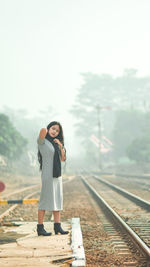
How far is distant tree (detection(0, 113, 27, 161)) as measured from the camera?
34.2m

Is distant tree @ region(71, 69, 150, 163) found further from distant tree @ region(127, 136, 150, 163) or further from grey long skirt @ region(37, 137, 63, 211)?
grey long skirt @ region(37, 137, 63, 211)

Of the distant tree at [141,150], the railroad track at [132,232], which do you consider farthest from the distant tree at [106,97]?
the railroad track at [132,232]

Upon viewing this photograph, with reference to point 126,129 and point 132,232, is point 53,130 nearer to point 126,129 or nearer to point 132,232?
point 132,232

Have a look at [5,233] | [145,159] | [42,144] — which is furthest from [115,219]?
[145,159]

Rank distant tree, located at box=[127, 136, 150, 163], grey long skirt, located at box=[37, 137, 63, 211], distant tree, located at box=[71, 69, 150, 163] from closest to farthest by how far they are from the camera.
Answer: grey long skirt, located at box=[37, 137, 63, 211] → distant tree, located at box=[127, 136, 150, 163] → distant tree, located at box=[71, 69, 150, 163]

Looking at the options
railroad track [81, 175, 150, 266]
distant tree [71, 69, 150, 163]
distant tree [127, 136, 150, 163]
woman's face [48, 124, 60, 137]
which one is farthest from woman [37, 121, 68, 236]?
distant tree [71, 69, 150, 163]

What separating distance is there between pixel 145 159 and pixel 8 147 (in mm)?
16604

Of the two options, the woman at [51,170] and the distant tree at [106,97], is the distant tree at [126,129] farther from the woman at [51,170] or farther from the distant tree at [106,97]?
the woman at [51,170]

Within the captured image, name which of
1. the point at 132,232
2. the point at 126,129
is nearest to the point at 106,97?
the point at 126,129

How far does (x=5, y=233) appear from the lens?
6.46 meters

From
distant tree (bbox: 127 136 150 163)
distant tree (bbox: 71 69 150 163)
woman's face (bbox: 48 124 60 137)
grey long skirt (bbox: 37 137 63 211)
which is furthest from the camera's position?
distant tree (bbox: 71 69 150 163)

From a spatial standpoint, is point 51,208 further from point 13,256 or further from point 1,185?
point 1,185

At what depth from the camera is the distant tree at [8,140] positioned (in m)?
34.2

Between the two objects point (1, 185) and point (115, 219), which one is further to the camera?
point (115, 219)
